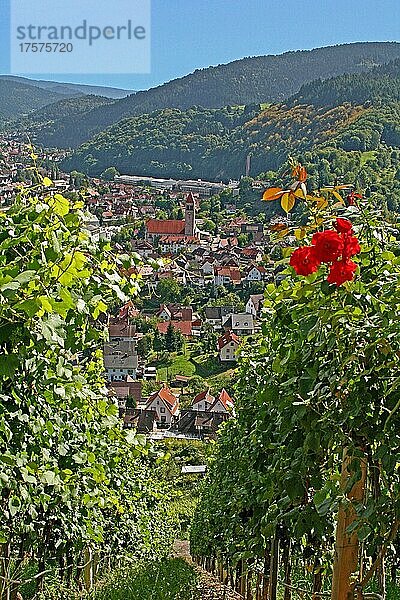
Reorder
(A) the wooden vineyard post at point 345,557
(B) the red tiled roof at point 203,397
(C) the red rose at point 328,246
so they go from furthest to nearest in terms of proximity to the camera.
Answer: (B) the red tiled roof at point 203,397, (A) the wooden vineyard post at point 345,557, (C) the red rose at point 328,246

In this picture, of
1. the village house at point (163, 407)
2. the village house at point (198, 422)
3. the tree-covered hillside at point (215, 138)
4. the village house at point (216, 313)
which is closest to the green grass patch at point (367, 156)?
the tree-covered hillside at point (215, 138)

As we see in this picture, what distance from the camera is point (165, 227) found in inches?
3531

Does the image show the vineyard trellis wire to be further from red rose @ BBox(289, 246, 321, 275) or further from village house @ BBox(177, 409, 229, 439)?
village house @ BBox(177, 409, 229, 439)

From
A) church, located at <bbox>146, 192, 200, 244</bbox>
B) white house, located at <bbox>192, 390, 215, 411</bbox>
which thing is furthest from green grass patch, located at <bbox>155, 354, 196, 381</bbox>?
church, located at <bbox>146, 192, 200, 244</bbox>

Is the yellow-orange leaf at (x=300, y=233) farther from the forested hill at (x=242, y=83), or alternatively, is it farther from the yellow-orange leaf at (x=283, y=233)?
the forested hill at (x=242, y=83)

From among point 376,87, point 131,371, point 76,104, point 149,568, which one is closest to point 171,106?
point 76,104

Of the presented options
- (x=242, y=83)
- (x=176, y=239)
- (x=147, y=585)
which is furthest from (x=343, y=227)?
(x=242, y=83)

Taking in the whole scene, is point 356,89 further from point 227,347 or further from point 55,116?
point 55,116

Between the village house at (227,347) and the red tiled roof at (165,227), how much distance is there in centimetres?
4168

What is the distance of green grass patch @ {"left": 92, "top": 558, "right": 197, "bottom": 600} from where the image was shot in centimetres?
691

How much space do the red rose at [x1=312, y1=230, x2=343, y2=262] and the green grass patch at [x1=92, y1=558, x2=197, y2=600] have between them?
17.6 ft

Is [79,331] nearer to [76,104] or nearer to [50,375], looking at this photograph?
[50,375]

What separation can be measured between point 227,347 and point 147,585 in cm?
4055

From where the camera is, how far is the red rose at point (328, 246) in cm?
175
